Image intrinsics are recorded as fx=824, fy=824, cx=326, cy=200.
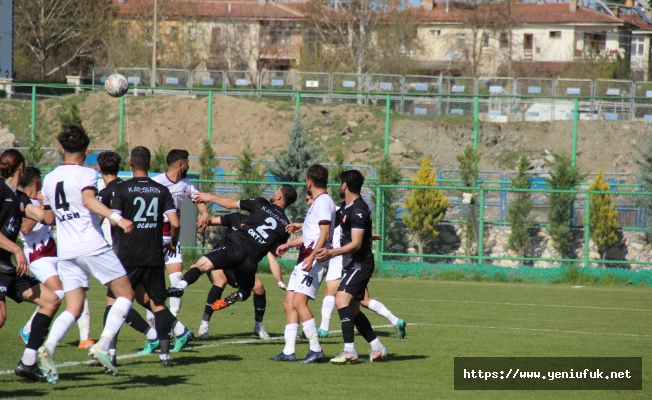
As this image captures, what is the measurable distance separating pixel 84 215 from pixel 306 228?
262cm

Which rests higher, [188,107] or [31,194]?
[188,107]

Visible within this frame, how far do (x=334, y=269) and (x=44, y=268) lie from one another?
3.07 metres

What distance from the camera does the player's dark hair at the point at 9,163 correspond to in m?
7.53

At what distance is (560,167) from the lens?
23.0 m

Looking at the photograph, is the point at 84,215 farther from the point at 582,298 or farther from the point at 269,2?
the point at 269,2

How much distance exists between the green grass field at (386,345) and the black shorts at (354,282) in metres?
0.75

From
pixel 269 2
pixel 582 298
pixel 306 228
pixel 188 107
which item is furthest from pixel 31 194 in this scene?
pixel 269 2

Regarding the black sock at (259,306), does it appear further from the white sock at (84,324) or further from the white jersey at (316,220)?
the white sock at (84,324)

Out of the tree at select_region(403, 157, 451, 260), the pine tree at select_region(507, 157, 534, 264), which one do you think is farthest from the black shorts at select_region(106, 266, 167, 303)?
the pine tree at select_region(507, 157, 534, 264)

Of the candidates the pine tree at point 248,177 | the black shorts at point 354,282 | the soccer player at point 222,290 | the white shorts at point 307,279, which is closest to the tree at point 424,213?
the pine tree at point 248,177

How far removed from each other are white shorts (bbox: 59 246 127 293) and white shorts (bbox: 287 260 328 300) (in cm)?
204

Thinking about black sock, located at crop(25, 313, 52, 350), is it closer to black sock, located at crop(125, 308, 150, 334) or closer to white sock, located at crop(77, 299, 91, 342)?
black sock, located at crop(125, 308, 150, 334)

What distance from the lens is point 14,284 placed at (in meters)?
7.54

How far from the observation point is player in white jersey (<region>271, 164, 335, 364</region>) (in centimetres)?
840
